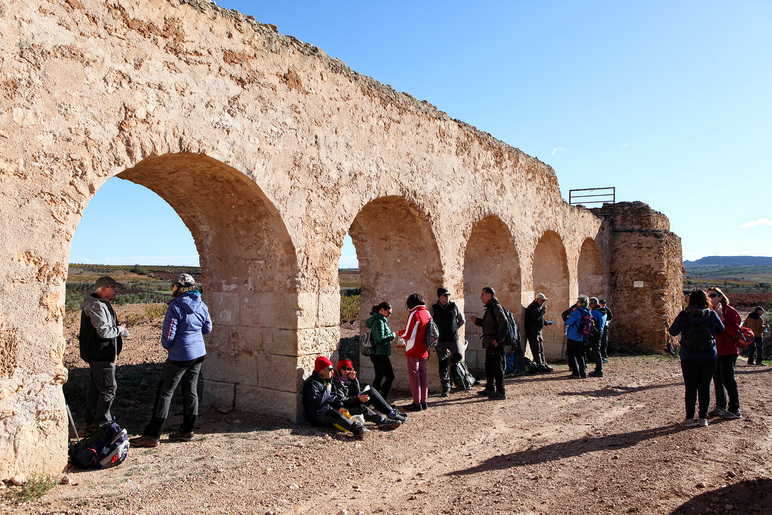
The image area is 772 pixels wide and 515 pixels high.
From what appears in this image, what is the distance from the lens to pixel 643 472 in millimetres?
4137

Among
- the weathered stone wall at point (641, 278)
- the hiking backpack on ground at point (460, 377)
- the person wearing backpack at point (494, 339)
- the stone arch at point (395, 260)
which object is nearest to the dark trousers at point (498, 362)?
the person wearing backpack at point (494, 339)

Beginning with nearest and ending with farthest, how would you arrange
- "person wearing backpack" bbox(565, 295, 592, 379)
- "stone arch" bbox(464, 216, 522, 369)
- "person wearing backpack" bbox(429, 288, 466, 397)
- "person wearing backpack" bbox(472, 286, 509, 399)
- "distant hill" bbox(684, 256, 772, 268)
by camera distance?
1. "person wearing backpack" bbox(472, 286, 509, 399)
2. "person wearing backpack" bbox(429, 288, 466, 397)
3. "person wearing backpack" bbox(565, 295, 592, 379)
4. "stone arch" bbox(464, 216, 522, 369)
5. "distant hill" bbox(684, 256, 772, 268)

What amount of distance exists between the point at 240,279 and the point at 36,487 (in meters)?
2.90

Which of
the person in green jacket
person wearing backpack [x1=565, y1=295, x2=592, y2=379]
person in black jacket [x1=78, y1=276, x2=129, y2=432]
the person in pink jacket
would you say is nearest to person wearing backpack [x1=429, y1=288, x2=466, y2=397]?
the person in pink jacket

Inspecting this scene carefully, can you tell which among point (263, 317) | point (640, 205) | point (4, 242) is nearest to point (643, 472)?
point (263, 317)

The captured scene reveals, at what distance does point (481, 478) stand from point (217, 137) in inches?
143

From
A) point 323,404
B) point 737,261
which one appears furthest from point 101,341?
point 737,261

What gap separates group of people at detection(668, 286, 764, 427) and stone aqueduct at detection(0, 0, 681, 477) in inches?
128

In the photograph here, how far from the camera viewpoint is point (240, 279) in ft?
19.9

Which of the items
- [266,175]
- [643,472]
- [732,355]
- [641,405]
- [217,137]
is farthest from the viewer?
[641,405]

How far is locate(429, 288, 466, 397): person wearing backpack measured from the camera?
24.1 feet

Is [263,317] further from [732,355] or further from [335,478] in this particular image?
[732,355]

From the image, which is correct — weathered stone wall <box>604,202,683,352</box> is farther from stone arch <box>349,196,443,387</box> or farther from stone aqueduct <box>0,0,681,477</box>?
stone arch <box>349,196,443,387</box>

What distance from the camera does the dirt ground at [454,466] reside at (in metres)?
3.63
